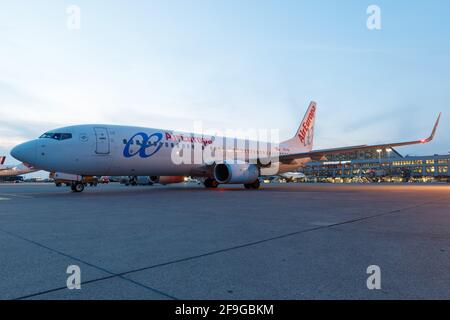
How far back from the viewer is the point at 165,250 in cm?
399

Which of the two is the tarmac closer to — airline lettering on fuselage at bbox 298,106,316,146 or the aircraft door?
the aircraft door

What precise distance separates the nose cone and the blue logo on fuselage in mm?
3851

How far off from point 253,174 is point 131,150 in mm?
7087

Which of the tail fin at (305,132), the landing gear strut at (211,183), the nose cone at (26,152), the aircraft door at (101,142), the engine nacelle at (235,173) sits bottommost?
the landing gear strut at (211,183)

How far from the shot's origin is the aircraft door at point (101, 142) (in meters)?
14.9

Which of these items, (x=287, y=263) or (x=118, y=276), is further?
(x=287, y=263)

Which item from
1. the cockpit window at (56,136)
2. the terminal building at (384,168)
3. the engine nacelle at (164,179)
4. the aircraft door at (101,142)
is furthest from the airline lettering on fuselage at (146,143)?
the terminal building at (384,168)

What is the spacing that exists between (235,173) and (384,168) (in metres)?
108

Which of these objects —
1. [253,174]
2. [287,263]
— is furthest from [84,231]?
[253,174]

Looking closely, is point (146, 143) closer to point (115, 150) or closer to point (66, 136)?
point (115, 150)

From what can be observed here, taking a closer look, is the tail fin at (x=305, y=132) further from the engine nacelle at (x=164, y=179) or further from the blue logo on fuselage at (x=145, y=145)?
the blue logo on fuselage at (x=145, y=145)

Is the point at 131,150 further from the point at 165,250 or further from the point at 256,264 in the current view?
the point at 256,264

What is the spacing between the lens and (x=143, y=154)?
1634 centimetres
